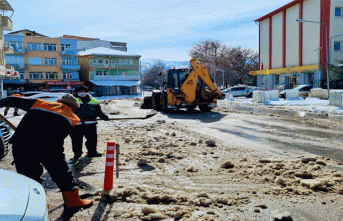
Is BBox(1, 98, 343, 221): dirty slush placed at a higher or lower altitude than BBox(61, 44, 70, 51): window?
lower

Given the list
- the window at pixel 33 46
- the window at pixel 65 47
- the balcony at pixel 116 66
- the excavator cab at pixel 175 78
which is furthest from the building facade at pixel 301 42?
the window at pixel 33 46

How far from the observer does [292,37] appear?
4962cm

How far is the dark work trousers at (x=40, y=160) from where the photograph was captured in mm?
4215

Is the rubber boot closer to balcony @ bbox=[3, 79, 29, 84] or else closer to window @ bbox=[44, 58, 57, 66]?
balcony @ bbox=[3, 79, 29, 84]

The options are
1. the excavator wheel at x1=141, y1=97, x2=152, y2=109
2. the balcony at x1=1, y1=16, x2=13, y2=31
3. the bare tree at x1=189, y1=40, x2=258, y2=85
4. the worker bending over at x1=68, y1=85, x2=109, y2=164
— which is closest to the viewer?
the worker bending over at x1=68, y1=85, x2=109, y2=164

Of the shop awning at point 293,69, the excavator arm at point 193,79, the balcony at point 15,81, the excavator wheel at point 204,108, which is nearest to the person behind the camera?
the excavator arm at point 193,79

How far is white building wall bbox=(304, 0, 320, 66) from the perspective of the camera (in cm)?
4403

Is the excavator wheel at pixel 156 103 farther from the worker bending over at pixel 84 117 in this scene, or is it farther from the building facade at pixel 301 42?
the building facade at pixel 301 42

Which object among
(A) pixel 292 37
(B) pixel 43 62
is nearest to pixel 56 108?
(A) pixel 292 37

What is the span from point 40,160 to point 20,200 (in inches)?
76.8

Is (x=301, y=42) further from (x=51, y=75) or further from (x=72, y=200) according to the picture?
(x=72, y=200)

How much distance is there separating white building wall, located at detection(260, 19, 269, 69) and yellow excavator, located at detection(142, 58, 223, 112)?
40469mm

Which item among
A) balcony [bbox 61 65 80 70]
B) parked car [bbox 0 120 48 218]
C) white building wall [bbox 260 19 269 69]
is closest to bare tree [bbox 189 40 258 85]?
white building wall [bbox 260 19 269 69]

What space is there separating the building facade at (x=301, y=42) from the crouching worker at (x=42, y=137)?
3366 centimetres
